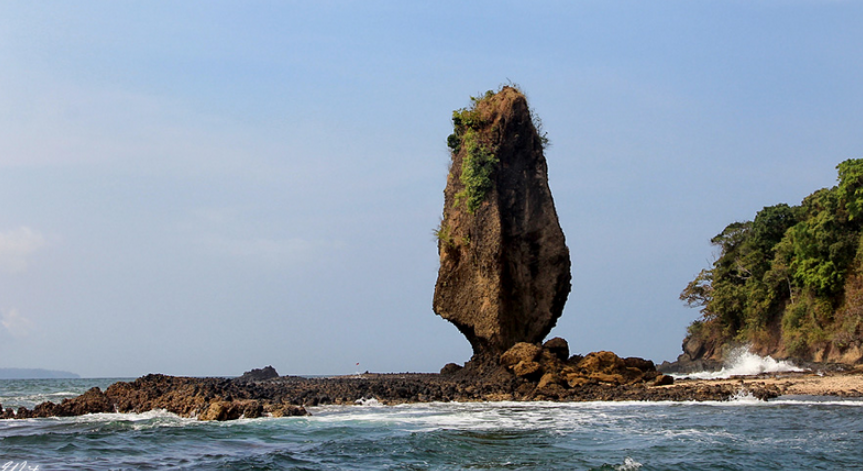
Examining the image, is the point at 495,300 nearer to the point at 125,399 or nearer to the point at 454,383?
the point at 454,383

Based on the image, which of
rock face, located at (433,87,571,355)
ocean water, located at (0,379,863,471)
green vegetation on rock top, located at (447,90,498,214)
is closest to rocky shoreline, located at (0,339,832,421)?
ocean water, located at (0,379,863,471)

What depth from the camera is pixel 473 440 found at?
13609 millimetres

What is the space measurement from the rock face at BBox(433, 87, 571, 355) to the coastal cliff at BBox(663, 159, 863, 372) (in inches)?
611

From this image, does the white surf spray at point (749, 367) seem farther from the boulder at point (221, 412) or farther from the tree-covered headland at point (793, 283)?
the boulder at point (221, 412)

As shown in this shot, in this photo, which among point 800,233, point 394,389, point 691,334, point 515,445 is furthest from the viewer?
point 691,334

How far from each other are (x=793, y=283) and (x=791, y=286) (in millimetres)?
1739

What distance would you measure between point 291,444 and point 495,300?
49.7 ft

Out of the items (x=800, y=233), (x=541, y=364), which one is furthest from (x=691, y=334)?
(x=541, y=364)

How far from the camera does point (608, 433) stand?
1434 cm

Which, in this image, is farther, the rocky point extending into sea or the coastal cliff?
the coastal cliff

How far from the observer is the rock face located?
2820 centimetres

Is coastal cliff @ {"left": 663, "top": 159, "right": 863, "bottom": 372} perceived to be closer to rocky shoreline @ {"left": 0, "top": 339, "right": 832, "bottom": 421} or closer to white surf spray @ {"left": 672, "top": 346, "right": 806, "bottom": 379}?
white surf spray @ {"left": 672, "top": 346, "right": 806, "bottom": 379}

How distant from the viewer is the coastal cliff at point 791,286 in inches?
1341

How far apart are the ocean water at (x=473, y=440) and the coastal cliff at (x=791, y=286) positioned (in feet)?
60.2
